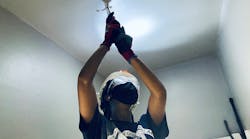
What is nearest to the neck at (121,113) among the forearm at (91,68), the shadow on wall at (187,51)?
the forearm at (91,68)

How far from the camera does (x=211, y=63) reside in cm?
228

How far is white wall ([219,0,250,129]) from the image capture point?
4.67 feet

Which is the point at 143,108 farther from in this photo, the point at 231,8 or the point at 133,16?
the point at 231,8

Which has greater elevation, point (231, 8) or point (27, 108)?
point (231, 8)

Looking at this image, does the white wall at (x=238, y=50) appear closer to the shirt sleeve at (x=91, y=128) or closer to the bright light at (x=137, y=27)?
the bright light at (x=137, y=27)

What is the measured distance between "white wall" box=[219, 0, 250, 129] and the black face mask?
→ 63 cm

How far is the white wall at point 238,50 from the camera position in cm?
142

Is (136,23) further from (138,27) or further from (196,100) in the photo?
(196,100)

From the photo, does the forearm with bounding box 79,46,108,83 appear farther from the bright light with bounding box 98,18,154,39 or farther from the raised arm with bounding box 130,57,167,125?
the bright light with bounding box 98,18,154,39

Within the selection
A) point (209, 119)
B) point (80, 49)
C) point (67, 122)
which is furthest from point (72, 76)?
point (209, 119)

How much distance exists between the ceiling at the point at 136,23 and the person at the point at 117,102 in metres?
0.37

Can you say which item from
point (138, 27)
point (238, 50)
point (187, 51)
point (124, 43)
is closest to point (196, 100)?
point (187, 51)

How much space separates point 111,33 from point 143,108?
3.82 feet

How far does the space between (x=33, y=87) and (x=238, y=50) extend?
1.18 m
